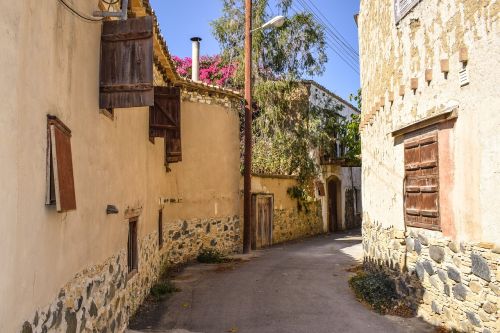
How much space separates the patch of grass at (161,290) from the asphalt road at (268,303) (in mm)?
211

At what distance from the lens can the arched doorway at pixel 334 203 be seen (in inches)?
921

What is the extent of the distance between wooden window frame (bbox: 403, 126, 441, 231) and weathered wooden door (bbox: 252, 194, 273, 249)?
8.68 m

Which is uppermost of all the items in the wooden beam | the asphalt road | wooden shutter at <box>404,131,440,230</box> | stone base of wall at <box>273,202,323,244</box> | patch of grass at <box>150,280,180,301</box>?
the wooden beam

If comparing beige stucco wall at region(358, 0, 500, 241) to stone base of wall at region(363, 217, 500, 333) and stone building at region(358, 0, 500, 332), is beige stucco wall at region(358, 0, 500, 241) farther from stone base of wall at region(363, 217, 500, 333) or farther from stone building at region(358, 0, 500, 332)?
stone base of wall at region(363, 217, 500, 333)

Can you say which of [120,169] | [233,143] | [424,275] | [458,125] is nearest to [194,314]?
[120,169]

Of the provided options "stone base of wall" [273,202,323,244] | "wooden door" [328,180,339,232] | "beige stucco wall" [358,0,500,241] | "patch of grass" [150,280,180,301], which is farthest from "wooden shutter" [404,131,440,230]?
"wooden door" [328,180,339,232]

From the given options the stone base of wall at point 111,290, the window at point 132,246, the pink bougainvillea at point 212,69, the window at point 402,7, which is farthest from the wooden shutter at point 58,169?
the pink bougainvillea at point 212,69

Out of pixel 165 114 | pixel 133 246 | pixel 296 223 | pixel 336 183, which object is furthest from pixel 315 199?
pixel 133 246

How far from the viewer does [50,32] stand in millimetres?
3705

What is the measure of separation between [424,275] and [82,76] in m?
5.79

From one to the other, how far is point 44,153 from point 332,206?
21.1 metres

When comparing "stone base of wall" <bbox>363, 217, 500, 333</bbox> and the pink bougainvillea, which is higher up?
the pink bougainvillea

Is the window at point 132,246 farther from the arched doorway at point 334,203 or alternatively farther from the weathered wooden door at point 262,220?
the arched doorway at point 334,203

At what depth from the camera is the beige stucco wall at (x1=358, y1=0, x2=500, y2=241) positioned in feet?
18.0
